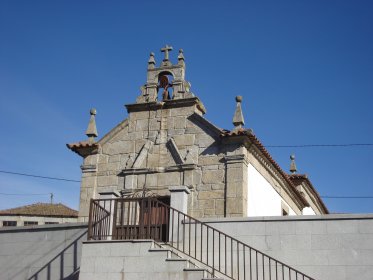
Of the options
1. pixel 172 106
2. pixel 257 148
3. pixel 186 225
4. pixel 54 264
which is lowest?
pixel 54 264

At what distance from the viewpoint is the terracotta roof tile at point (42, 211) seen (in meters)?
38.3

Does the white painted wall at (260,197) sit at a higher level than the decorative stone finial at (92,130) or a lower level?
lower

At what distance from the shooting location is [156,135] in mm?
17031

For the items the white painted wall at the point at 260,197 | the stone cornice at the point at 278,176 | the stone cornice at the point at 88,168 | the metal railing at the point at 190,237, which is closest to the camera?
the metal railing at the point at 190,237

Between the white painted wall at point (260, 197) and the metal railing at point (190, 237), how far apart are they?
3.28m

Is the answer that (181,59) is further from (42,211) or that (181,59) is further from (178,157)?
(42,211)

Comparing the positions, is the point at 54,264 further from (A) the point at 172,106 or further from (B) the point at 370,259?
(B) the point at 370,259

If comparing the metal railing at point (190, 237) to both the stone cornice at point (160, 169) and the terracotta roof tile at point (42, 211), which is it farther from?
the terracotta roof tile at point (42, 211)

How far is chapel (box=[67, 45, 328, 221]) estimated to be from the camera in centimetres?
1548

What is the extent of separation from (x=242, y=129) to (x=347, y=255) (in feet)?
16.5

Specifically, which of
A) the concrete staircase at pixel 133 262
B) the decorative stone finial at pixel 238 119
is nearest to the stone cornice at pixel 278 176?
the decorative stone finial at pixel 238 119

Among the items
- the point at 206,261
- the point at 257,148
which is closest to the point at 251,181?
the point at 257,148

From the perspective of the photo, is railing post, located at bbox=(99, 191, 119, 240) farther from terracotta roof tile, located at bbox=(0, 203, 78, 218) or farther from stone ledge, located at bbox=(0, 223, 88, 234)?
terracotta roof tile, located at bbox=(0, 203, 78, 218)

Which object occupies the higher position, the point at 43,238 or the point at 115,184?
the point at 115,184
